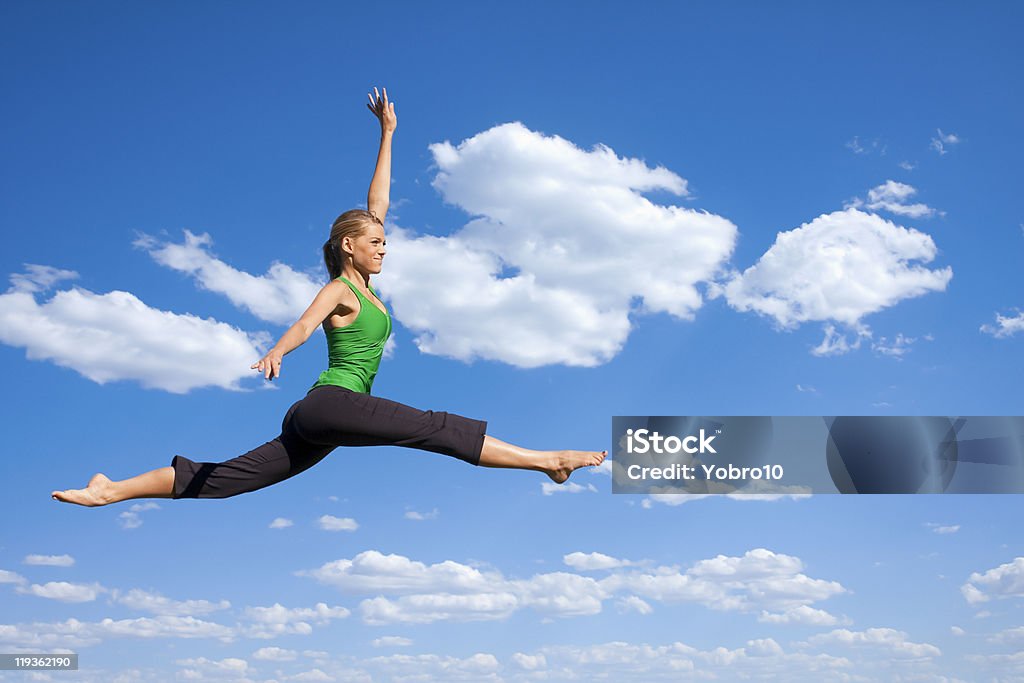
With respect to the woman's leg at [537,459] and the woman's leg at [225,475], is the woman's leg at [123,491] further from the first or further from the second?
the woman's leg at [537,459]

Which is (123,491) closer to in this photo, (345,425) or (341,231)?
(345,425)

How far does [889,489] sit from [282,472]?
669 centimetres

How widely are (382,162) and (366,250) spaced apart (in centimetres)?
119

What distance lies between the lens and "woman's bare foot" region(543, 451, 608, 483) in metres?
6.64

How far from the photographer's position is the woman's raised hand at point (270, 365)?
18.2ft

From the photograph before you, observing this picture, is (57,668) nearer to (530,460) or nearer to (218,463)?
(218,463)

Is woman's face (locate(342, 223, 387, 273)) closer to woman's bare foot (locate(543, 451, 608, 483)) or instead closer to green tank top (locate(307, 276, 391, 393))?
green tank top (locate(307, 276, 391, 393))

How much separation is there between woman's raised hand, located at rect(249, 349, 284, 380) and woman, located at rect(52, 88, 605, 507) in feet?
1.58

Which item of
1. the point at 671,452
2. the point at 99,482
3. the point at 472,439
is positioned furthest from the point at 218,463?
the point at 671,452

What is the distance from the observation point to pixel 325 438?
252 inches

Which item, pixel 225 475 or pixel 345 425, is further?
pixel 225 475

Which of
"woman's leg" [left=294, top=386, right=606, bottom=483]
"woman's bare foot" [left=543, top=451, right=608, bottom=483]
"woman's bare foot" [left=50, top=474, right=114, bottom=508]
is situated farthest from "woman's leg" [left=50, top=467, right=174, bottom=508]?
"woman's bare foot" [left=543, top=451, right=608, bottom=483]

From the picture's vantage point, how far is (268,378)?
553cm

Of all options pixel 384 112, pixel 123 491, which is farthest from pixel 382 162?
pixel 123 491
